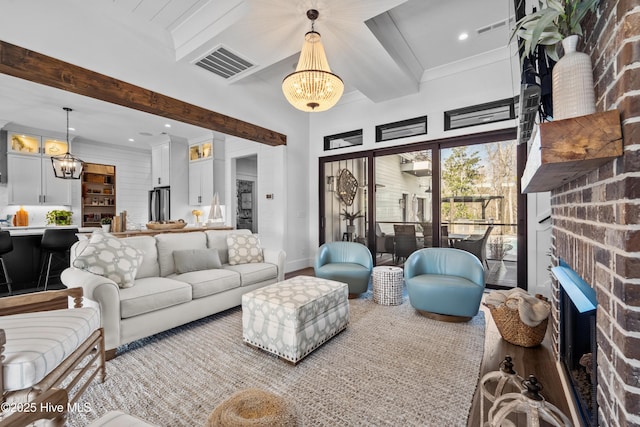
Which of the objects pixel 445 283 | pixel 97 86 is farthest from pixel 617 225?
pixel 97 86

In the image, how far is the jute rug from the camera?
1612 millimetres

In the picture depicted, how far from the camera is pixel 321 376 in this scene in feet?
6.44

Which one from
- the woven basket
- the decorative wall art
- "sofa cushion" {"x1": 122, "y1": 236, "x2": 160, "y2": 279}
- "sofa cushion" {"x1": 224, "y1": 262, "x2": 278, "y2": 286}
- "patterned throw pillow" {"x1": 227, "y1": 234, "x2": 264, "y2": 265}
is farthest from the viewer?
the decorative wall art

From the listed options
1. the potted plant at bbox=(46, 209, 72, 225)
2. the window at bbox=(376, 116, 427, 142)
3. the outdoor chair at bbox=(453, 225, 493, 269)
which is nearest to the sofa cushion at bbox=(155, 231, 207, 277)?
the window at bbox=(376, 116, 427, 142)

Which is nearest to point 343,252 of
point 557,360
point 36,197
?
point 557,360

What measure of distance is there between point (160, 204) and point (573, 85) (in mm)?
7661

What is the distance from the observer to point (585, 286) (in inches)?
48.7

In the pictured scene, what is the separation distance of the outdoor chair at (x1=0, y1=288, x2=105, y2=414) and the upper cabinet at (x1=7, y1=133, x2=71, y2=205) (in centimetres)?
567

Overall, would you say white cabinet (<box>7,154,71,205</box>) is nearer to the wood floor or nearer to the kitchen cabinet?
the kitchen cabinet

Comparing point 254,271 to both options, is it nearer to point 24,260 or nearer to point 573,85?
point 573,85

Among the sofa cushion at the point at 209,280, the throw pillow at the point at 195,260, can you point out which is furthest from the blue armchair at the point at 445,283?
the throw pillow at the point at 195,260

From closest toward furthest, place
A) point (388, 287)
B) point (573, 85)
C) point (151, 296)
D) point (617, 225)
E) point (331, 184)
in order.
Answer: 1. point (617, 225)
2. point (573, 85)
3. point (151, 296)
4. point (388, 287)
5. point (331, 184)

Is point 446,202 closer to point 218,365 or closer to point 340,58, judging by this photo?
point 340,58

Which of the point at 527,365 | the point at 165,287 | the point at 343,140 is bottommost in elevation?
the point at 527,365
